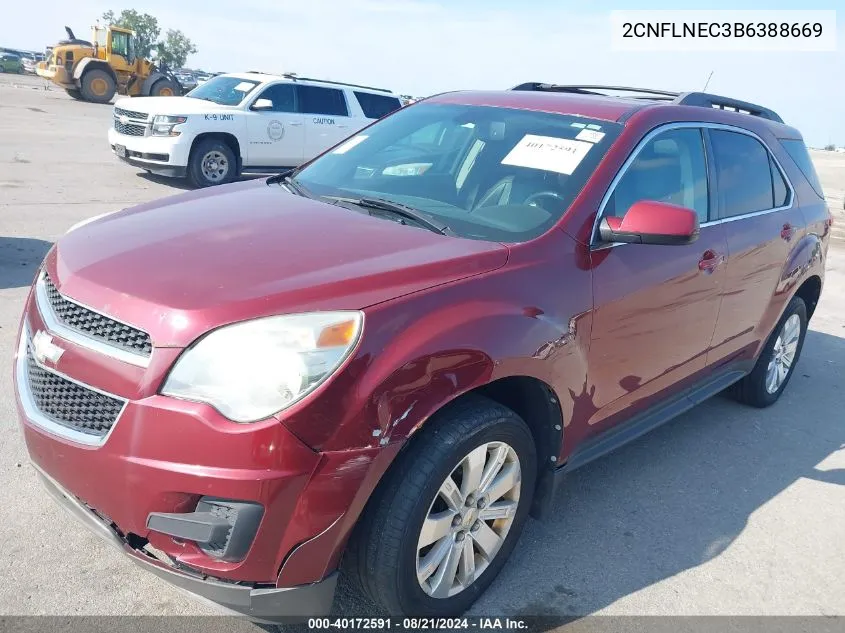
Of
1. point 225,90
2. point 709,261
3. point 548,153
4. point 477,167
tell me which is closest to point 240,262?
point 477,167

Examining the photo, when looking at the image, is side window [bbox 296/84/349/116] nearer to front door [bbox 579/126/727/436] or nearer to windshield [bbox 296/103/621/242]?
windshield [bbox 296/103/621/242]

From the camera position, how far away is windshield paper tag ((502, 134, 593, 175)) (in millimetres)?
3295

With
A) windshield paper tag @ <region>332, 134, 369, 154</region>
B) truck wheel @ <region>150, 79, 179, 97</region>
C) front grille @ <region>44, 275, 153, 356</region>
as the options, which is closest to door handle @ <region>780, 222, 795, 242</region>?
windshield paper tag @ <region>332, 134, 369, 154</region>

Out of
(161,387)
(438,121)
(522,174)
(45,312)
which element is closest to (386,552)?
(161,387)

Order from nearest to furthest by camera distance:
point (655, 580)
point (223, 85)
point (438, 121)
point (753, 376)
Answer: point (655, 580), point (438, 121), point (753, 376), point (223, 85)

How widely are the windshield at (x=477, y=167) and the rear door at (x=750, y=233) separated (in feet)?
3.43

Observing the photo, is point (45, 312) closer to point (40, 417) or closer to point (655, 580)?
point (40, 417)

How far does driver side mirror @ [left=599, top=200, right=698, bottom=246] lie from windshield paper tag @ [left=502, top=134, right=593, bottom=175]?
386 millimetres

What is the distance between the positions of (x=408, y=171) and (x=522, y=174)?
571mm

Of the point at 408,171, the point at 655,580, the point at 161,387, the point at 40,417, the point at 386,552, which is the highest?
the point at 408,171

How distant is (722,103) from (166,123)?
8.90 metres

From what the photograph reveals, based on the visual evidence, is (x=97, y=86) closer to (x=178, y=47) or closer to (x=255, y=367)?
(x=255, y=367)

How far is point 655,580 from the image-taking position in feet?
10.3

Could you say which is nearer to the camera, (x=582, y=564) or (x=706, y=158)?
(x=582, y=564)
